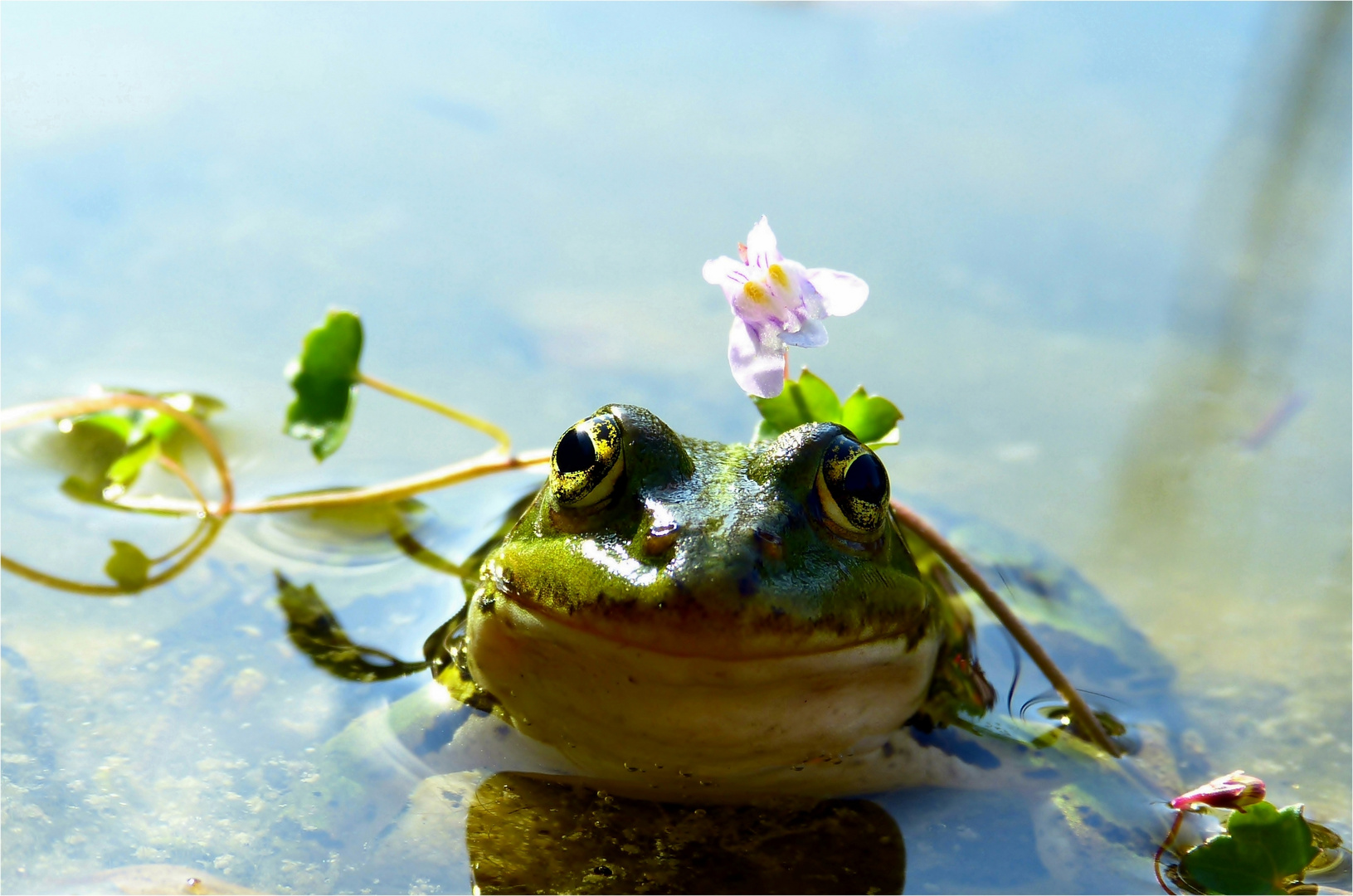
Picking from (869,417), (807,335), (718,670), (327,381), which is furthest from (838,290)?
(327,381)

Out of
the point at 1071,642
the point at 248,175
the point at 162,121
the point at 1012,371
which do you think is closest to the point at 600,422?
the point at 1071,642

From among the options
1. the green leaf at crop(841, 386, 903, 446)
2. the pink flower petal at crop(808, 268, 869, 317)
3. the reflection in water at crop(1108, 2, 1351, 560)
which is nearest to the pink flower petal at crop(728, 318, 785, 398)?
the pink flower petal at crop(808, 268, 869, 317)

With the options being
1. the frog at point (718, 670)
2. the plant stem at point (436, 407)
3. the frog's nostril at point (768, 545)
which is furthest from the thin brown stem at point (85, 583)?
the frog's nostril at point (768, 545)

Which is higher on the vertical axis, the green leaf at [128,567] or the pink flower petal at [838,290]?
the pink flower petal at [838,290]

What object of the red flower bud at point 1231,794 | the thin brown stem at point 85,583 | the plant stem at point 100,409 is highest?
the red flower bud at point 1231,794

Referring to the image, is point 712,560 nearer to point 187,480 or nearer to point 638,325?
point 187,480

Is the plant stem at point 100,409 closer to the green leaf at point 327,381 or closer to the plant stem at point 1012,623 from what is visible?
the green leaf at point 327,381

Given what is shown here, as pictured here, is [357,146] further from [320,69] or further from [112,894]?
[112,894]

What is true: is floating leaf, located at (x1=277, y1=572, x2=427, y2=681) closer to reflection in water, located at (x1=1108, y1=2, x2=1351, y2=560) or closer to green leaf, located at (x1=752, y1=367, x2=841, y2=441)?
green leaf, located at (x1=752, y1=367, x2=841, y2=441)
